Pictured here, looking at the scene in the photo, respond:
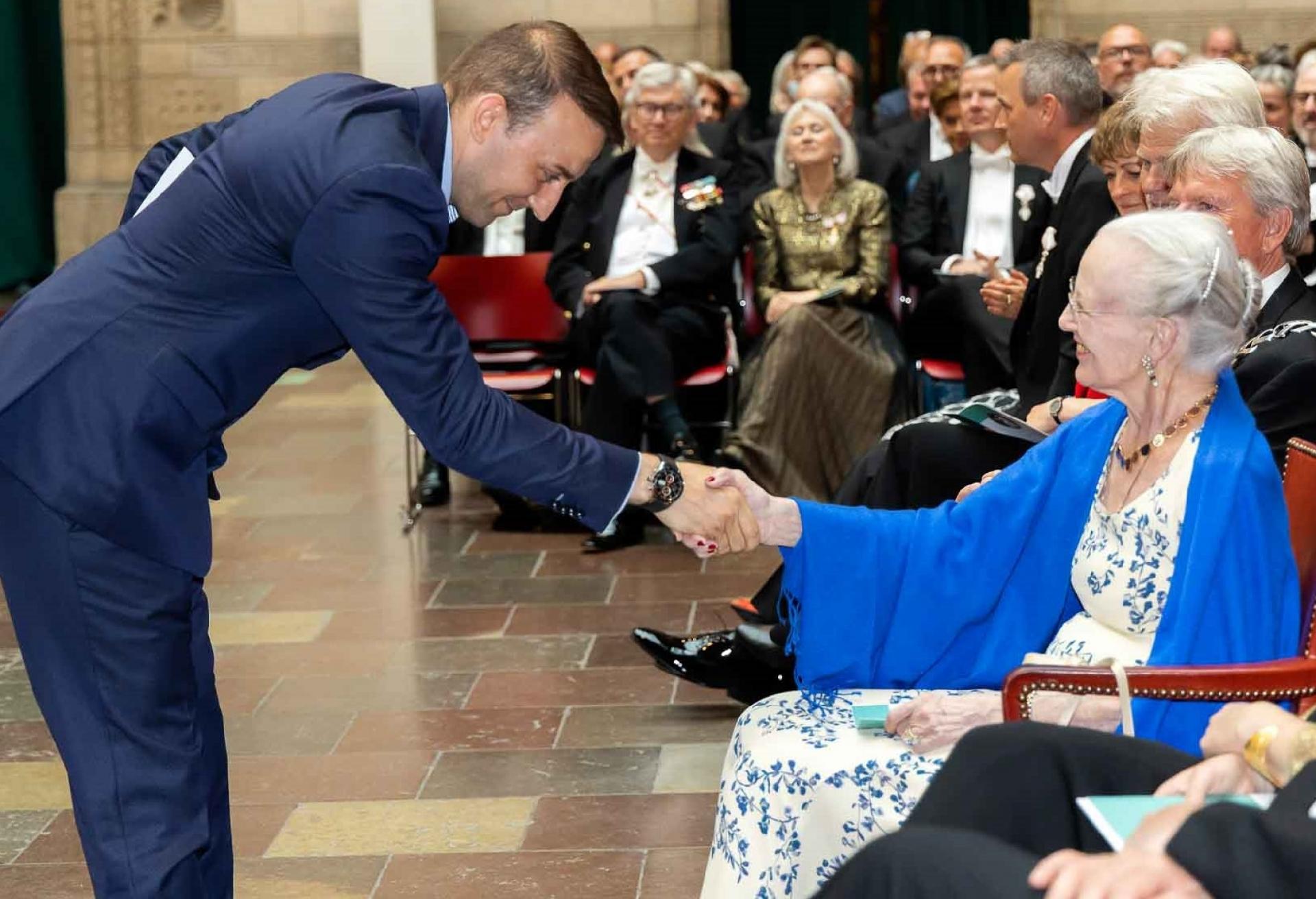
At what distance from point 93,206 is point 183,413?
9848 mm

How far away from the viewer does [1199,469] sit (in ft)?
9.27

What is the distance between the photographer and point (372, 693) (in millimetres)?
4891

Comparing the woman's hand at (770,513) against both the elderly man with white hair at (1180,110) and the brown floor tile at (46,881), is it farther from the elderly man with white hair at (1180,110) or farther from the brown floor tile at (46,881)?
the brown floor tile at (46,881)

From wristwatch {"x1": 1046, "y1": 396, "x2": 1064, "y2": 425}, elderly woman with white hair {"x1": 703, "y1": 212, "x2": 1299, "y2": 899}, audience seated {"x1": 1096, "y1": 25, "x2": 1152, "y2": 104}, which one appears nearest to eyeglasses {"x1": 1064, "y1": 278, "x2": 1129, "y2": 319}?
elderly woman with white hair {"x1": 703, "y1": 212, "x2": 1299, "y2": 899}

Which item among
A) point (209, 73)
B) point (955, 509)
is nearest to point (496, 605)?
point (955, 509)

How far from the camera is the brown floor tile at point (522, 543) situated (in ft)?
21.3

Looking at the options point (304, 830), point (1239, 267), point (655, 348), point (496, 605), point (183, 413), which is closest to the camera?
point (183, 413)

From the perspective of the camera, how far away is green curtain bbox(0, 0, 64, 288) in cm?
1254

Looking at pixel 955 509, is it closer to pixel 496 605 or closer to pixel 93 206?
pixel 496 605

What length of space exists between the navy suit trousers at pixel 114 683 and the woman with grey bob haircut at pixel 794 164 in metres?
4.55

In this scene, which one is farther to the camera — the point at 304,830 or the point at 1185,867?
the point at 304,830

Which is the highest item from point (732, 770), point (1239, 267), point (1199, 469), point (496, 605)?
point (1239, 267)

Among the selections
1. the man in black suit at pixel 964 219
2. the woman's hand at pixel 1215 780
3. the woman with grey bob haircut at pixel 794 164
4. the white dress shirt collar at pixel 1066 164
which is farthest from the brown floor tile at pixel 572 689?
the woman with grey bob haircut at pixel 794 164

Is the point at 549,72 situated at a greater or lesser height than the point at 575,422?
greater
